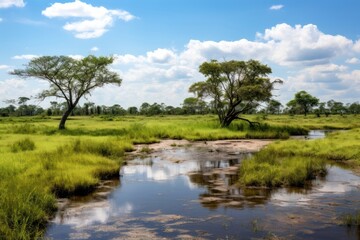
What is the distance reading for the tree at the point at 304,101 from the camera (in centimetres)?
12975

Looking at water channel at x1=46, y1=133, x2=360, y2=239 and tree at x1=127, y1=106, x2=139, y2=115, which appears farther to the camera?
tree at x1=127, y1=106, x2=139, y2=115

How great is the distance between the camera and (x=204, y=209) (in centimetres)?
1354

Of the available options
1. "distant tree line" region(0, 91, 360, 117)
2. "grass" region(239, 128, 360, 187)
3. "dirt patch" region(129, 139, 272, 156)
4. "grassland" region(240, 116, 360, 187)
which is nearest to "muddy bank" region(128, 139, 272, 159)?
"dirt patch" region(129, 139, 272, 156)

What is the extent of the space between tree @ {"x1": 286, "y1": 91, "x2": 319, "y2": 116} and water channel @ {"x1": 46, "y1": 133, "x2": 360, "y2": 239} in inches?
4521

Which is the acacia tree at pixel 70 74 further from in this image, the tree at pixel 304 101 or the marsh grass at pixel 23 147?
the tree at pixel 304 101

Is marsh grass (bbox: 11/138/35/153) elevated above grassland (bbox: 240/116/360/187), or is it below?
above

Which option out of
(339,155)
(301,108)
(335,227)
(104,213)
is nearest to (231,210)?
(335,227)

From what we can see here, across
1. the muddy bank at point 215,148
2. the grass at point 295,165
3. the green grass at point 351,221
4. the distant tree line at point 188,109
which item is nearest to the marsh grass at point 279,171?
the grass at point 295,165

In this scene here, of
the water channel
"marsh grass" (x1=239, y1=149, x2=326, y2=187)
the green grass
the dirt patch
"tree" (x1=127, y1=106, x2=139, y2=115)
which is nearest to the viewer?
the water channel

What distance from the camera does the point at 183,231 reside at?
1116 centimetres

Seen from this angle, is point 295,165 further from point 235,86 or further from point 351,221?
point 235,86

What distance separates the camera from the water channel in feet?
36.2

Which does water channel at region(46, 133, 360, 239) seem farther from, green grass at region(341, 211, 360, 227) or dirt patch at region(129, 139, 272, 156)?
dirt patch at region(129, 139, 272, 156)

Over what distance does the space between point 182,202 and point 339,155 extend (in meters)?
15.3
